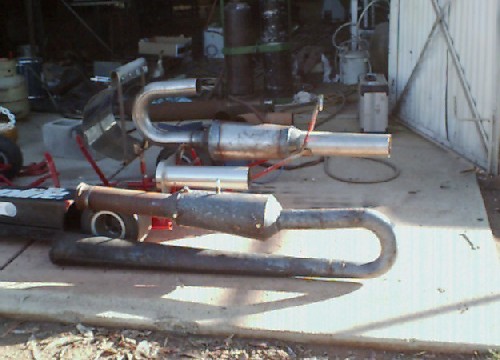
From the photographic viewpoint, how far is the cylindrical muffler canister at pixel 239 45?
7984mm

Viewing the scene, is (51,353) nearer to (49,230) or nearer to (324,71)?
(49,230)

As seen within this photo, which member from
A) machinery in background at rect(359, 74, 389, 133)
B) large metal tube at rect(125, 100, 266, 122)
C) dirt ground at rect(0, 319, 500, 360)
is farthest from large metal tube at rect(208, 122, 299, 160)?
machinery in background at rect(359, 74, 389, 133)

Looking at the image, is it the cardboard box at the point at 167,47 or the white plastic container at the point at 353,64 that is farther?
the cardboard box at the point at 167,47

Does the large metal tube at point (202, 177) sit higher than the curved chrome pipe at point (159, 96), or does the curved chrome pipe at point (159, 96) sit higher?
the curved chrome pipe at point (159, 96)

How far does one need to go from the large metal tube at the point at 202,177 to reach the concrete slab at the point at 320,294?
1.14 ft

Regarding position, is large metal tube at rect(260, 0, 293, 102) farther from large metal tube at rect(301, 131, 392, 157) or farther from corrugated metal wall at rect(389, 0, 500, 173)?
large metal tube at rect(301, 131, 392, 157)

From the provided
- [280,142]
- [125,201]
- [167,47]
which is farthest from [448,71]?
[167,47]

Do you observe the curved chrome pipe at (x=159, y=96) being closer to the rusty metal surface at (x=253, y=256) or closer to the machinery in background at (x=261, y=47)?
the rusty metal surface at (x=253, y=256)

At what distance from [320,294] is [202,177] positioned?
1.00m

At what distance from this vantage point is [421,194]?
476 centimetres

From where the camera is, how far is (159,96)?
13.8ft

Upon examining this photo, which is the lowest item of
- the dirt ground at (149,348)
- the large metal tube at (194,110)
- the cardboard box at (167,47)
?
the dirt ground at (149,348)

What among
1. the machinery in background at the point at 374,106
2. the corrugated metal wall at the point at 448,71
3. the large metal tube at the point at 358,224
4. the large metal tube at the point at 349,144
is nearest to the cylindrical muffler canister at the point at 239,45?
the corrugated metal wall at the point at 448,71

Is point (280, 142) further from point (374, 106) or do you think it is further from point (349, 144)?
point (374, 106)
